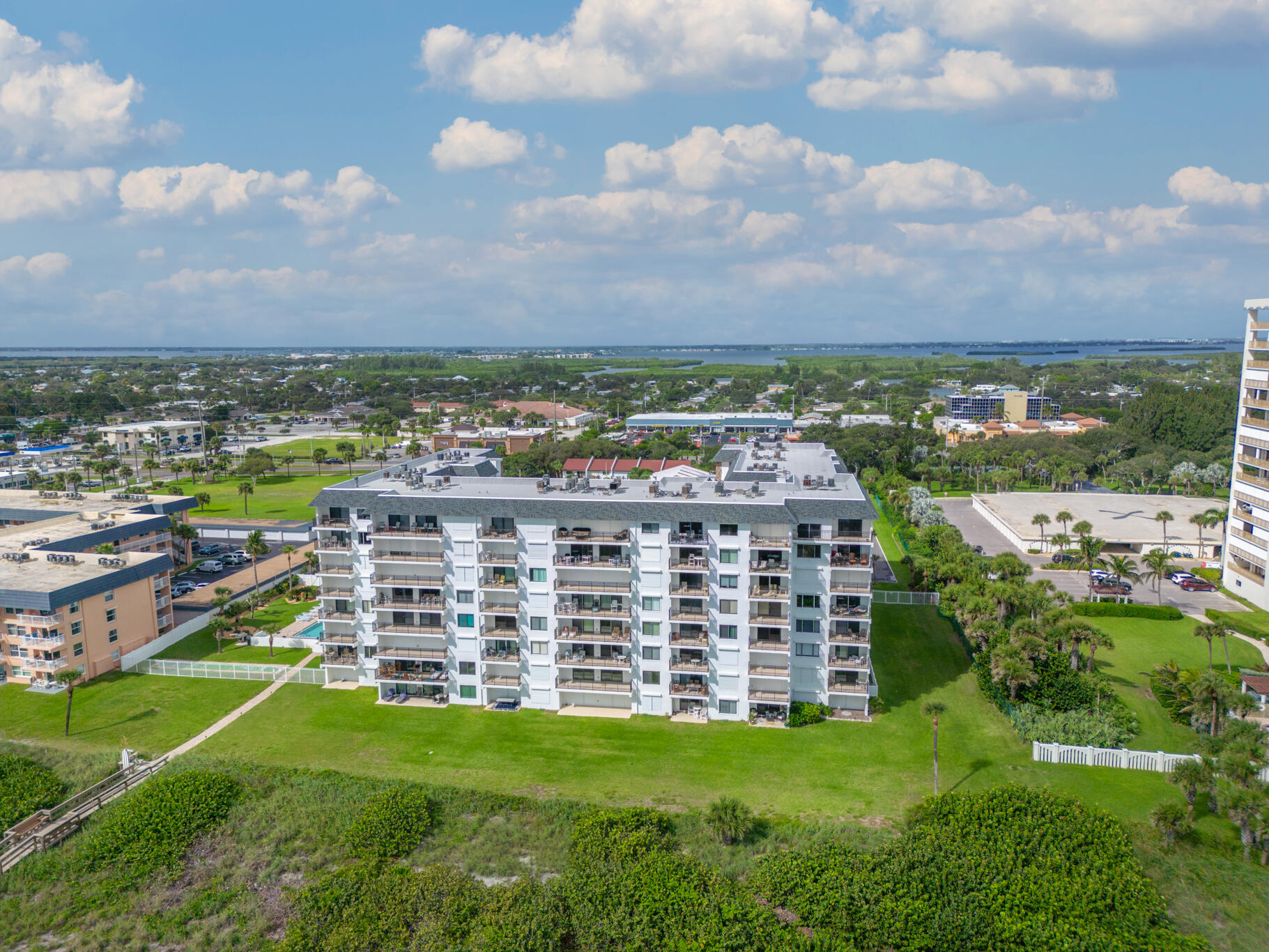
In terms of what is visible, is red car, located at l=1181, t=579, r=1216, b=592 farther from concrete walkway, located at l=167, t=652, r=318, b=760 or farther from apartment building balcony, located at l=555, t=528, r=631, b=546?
concrete walkway, located at l=167, t=652, r=318, b=760

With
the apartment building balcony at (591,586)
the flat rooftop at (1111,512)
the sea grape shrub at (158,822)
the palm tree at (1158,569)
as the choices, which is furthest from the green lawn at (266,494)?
the palm tree at (1158,569)

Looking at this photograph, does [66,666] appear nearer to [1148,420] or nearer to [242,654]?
[242,654]

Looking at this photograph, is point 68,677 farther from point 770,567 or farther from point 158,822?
point 770,567

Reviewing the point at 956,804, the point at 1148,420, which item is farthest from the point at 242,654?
the point at 1148,420

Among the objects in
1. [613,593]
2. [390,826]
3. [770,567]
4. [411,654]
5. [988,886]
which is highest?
[770,567]

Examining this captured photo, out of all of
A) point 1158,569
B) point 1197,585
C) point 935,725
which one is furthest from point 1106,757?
point 1197,585
